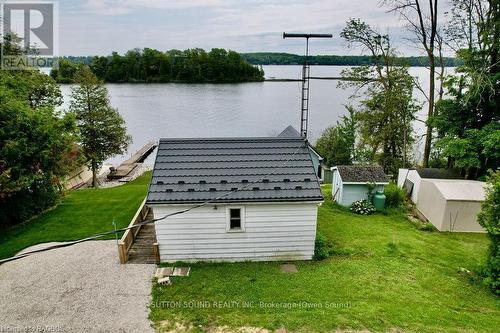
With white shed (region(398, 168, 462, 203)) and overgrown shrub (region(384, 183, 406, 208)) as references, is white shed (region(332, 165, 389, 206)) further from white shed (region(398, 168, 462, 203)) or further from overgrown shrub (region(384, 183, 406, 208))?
white shed (region(398, 168, 462, 203))

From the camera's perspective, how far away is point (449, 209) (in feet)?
50.1

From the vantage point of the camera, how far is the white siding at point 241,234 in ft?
36.4

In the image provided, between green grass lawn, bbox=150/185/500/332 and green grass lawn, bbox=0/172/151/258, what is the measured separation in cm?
587

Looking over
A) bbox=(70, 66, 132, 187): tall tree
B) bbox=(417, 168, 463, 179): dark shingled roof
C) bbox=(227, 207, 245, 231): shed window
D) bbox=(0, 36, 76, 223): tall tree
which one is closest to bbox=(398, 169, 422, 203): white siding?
bbox=(417, 168, 463, 179): dark shingled roof

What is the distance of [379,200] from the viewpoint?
17062 mm

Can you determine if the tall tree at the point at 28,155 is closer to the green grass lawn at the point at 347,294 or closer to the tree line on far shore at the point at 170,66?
the green grass lawn at the point at 347,294

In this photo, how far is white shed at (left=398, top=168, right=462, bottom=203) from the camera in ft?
60.7

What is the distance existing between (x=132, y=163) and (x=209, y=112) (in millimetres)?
24211

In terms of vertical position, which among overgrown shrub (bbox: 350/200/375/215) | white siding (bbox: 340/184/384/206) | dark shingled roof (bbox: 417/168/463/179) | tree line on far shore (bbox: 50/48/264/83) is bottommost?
Answer: overgrown shrub (bbox: 350/200/375/215)

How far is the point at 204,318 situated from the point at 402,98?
22.1 meters

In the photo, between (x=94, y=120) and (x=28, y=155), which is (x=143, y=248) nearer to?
(x=28, y=155)

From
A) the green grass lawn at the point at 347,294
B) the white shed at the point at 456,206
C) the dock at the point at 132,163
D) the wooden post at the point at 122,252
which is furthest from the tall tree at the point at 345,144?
the wooden post at the point at 122,252

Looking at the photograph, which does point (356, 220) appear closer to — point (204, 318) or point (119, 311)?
point (204, 318)

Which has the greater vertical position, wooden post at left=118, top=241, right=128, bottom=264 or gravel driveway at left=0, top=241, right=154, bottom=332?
wooden post at left=118, top=241, right=128, bottom=264
